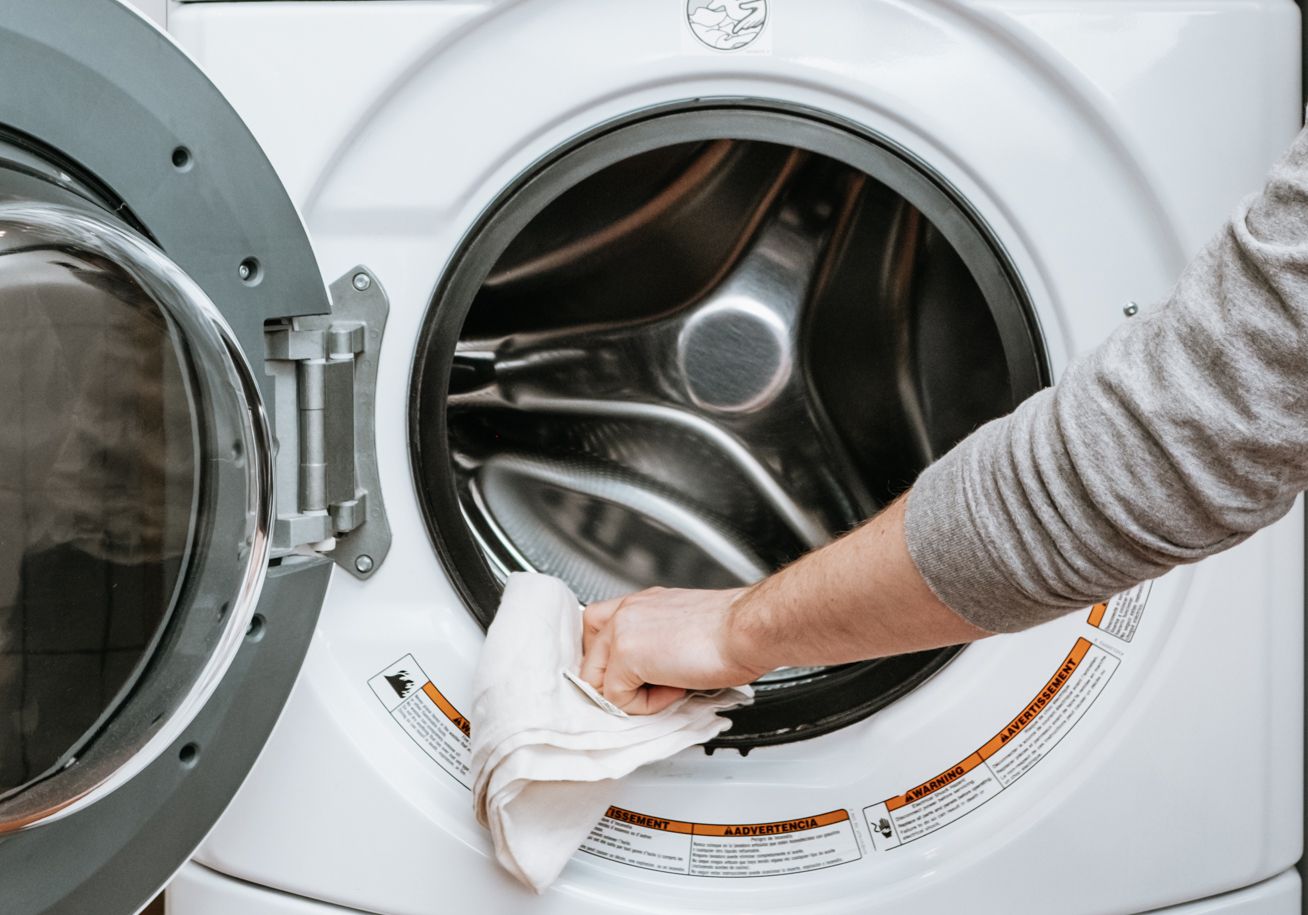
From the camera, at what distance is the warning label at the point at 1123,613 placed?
68 centimetres

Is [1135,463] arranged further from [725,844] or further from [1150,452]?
[725,844]

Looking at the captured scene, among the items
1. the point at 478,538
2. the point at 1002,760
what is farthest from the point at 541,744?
the point at 1002,760

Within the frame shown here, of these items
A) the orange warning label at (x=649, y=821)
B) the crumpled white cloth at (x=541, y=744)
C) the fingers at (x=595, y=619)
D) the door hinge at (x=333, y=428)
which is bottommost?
the orange warning label at (x=649, y=821)

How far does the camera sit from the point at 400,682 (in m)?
0.68

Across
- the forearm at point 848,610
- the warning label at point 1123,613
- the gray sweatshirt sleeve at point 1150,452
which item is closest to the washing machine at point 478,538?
the warning label at point 1123,613

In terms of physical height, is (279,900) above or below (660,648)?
below

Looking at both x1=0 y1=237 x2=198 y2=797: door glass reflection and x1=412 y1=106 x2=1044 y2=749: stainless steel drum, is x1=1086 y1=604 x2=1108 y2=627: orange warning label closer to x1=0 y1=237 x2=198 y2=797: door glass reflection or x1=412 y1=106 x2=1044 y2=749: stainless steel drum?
x1=412 y1=106 x2=1044 y2=749: stainless steel drum

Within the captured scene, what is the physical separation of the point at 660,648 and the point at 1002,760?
23cm

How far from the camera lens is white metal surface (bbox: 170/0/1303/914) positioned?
2.10 feet

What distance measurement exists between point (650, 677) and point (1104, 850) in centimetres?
31

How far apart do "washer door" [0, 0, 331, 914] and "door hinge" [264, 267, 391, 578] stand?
0.02 m

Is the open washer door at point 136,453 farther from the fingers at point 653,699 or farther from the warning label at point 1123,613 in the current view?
the warning label at point 1123,613

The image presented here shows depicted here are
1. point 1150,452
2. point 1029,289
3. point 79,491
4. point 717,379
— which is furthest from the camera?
point 717,379

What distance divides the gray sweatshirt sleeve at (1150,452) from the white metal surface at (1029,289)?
0.24m
